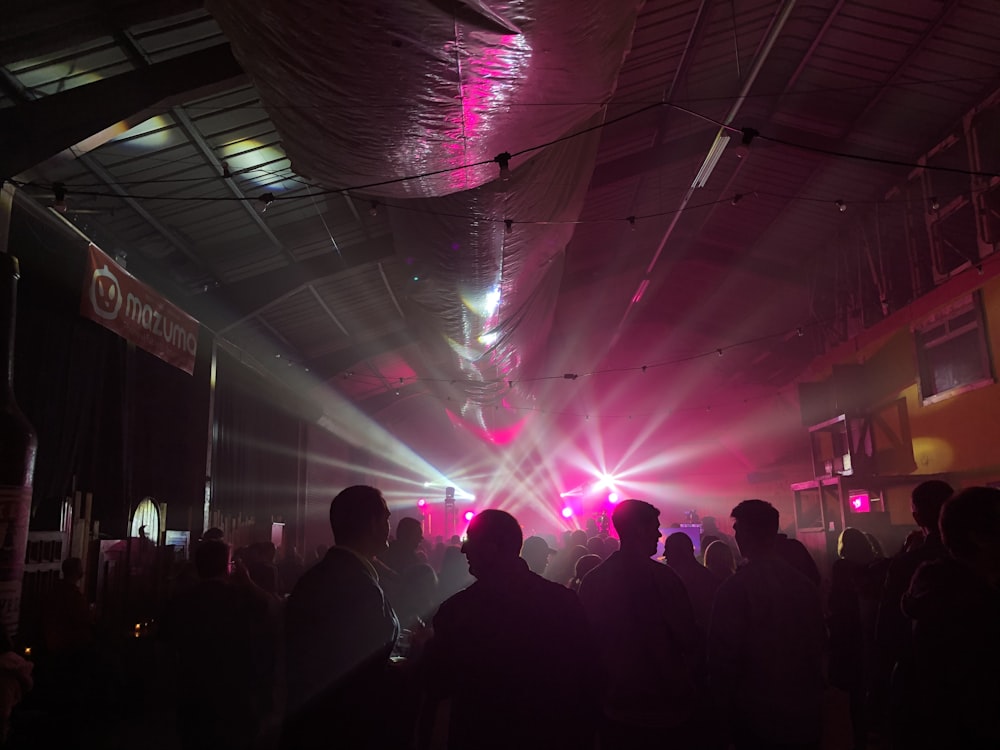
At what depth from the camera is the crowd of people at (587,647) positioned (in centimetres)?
176

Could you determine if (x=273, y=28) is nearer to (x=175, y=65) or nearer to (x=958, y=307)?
(x=175, y=65)

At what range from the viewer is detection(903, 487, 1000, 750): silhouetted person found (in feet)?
5.44

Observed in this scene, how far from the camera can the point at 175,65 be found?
4.54 metres

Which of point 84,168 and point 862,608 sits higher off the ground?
point 84,168

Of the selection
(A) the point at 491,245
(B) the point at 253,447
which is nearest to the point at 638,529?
(A) the point at 491,245

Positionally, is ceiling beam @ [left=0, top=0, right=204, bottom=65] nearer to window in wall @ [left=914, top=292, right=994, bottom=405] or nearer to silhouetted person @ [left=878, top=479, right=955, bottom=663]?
silhouetted person @ [left=878, top=479, right=955, bottom=663]

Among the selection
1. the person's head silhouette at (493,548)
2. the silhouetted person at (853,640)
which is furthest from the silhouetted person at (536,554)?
the person's head silhouette at (493,548)

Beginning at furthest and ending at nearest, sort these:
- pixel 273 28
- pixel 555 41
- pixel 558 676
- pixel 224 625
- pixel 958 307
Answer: pixel 958 307 → pixel 224 625 → pixel 555 41 → pixel 273 28 → pixel 558 676

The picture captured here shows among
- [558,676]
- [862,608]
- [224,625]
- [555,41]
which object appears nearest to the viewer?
[558,676]

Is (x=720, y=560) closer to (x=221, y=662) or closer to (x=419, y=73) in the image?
(x=221, y=662)

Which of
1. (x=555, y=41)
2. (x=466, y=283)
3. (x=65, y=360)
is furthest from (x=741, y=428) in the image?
(x=555, y=41)

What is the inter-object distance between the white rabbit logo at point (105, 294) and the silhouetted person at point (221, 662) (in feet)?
10.3

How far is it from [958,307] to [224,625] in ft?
29.7

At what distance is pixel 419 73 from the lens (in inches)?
97.7
